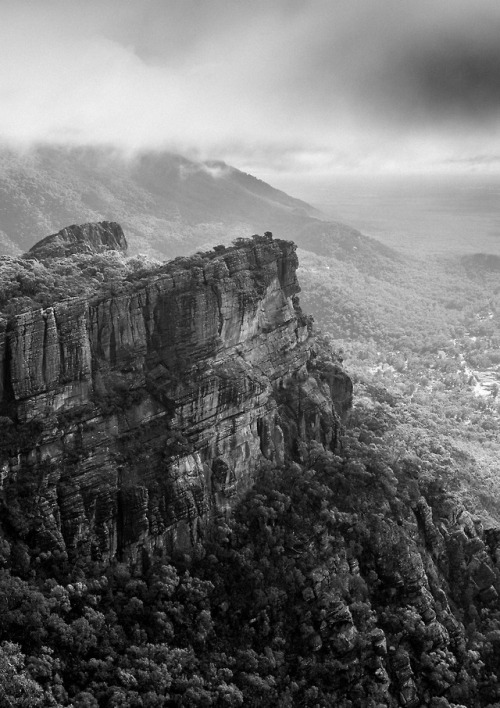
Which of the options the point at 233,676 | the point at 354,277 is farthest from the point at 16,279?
the point at 354,277

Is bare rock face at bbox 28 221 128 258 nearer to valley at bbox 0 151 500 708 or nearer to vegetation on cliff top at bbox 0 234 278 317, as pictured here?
valley at bbox 0 151 500 708

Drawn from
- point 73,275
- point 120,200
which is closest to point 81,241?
point 73,275

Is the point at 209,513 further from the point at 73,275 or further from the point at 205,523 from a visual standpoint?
the point at 73,275

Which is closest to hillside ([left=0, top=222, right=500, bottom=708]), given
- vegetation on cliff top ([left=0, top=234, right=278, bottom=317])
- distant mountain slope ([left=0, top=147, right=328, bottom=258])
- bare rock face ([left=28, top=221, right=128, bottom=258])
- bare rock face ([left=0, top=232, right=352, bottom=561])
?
bare rock face ([left=0, top=232, right=352, bottom=561])

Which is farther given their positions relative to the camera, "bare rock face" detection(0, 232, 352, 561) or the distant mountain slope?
the distant mountain slope

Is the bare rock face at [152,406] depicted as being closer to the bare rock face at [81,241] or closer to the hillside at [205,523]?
the hillside at [205,523]

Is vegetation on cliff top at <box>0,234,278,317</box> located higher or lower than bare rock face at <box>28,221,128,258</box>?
lower

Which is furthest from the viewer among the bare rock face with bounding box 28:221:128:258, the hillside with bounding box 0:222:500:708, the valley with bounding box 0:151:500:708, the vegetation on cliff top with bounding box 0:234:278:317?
the bare rock face with bounding box 28:221:128:258

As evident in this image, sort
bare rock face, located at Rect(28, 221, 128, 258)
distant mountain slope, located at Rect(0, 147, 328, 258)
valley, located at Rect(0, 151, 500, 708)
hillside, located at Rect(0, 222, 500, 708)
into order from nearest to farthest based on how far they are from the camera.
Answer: hillside, located at Rect(0, 222, 500, 708) < valley, located at Rect(0, 151, 500, 708) < bare rock face, located at Rect(28, 221, 128, 258) < distant mountain slope, located at Rect(0, 147, 328, 258)
